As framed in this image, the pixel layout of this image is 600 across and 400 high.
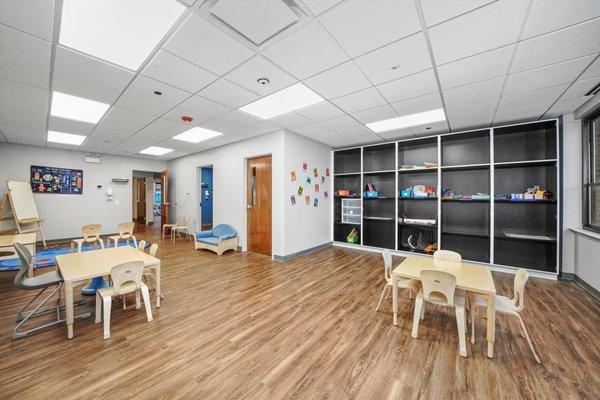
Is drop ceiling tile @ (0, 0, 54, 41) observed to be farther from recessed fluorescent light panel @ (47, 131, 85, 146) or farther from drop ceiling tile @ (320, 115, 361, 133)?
recessed fluorescent light panel @ (47, 131, 85, 146)

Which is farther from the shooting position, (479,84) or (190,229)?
(190,229)

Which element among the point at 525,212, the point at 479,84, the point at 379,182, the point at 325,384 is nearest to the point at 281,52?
the point at 479,84

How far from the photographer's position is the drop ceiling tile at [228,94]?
289cm

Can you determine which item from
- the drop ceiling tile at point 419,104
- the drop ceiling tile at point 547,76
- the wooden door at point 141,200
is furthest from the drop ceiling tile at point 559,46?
the wooden door at point 141,200

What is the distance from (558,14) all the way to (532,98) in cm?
190

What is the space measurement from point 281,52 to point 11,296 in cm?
480

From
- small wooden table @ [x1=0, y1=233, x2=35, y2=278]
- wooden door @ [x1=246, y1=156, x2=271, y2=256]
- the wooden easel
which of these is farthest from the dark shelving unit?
the wooden easel

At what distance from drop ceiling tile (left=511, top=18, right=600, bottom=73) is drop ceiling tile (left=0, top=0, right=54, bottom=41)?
403cm

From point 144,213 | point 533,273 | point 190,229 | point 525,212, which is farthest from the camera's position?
point 144,213

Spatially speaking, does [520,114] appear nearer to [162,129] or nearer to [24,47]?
[24,47]

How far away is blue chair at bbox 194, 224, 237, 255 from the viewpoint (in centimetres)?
532

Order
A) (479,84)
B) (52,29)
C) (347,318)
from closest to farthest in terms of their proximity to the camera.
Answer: (52,29) < (347,318) < (479,84)

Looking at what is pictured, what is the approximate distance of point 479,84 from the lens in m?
2.83

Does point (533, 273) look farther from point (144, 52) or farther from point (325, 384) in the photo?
point (144, 52)
